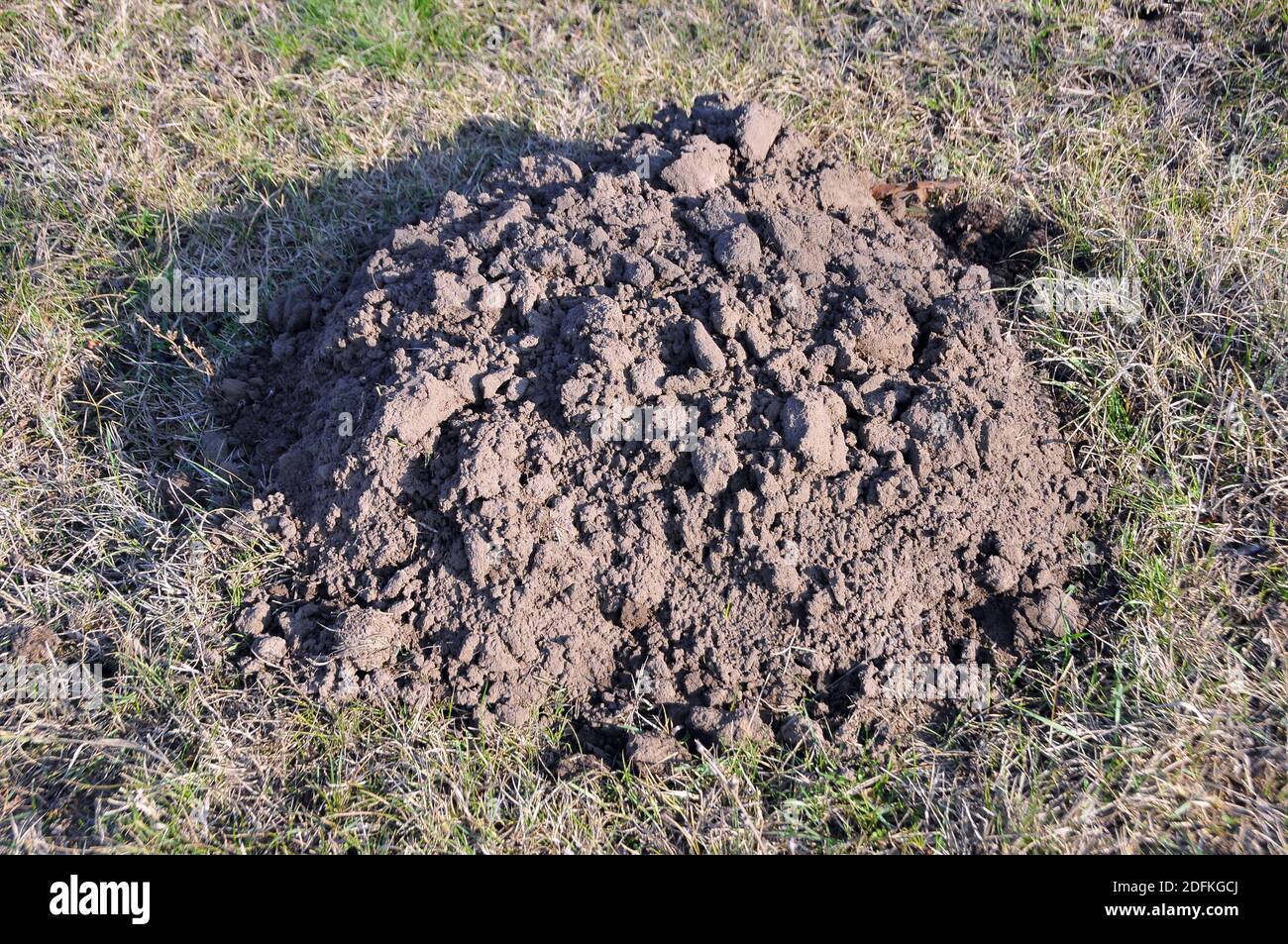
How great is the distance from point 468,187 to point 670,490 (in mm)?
1682

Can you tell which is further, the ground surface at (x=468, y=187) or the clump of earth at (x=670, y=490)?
the clump of earth at (x=670, y=490)

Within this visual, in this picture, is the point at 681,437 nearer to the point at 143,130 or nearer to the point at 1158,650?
the point at 1158,650

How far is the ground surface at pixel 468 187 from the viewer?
2.22 metres

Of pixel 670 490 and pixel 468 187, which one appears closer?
pixel 670 490

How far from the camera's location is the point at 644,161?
2.97m

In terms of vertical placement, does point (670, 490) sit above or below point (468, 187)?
below

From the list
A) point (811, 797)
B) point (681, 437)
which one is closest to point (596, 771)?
point (811, 797)

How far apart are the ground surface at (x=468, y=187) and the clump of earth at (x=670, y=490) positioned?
0.45 feet

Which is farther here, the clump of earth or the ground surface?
the clump of earth

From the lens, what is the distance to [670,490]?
2480 millimetres

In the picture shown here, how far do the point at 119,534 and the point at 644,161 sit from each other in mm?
2003

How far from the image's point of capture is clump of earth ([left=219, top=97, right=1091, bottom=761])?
2400mm

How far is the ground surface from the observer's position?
7.30 feet

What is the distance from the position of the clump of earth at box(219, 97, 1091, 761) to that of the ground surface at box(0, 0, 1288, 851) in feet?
0.45
